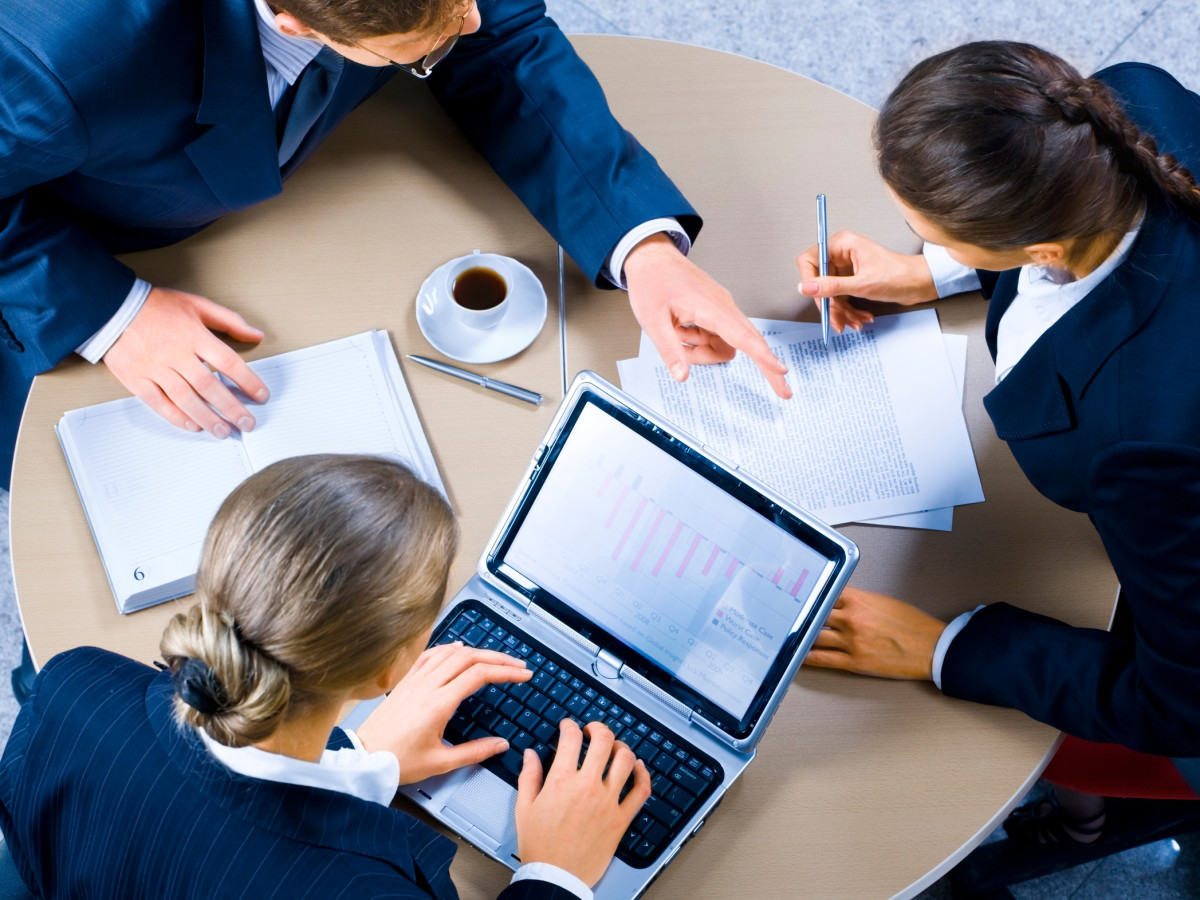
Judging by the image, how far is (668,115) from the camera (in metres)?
1.13

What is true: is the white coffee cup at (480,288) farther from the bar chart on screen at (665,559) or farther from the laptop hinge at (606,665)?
the laptop hinge at (606,665)

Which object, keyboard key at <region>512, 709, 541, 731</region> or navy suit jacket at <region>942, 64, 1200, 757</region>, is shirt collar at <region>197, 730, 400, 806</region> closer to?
keyboard key at <region>512, 709, 541, 731</region>

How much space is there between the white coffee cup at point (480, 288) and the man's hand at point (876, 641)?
463 millimetres

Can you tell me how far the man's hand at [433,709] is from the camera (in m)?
0.86

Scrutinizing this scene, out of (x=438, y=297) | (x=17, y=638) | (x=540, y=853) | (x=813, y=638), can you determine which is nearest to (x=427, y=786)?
(x=540, y=853)

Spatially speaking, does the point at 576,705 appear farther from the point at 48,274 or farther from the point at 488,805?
the point at 48,274

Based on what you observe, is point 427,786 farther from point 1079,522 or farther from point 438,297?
point 1079,522

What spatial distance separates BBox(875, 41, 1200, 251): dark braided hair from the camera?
819mm

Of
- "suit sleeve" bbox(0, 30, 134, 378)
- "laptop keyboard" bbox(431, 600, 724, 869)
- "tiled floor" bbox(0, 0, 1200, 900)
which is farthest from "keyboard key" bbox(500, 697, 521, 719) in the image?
"tiled floor" bbox(0, 0, 1200, 900)

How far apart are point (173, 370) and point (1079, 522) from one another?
38.5 inches

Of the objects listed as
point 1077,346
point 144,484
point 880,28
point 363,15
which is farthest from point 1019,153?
point 880,28

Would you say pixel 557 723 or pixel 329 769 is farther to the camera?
pixel 557 723

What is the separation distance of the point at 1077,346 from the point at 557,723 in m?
0.64

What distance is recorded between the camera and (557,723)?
35.8 inches
